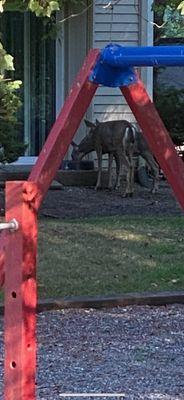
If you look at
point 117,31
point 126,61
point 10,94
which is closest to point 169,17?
point 117,31

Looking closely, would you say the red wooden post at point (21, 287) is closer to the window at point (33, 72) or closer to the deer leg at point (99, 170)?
the deer leg at point (99, 170)

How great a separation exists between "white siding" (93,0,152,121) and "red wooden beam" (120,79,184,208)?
9745mm

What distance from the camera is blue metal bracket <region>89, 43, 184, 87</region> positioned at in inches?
191

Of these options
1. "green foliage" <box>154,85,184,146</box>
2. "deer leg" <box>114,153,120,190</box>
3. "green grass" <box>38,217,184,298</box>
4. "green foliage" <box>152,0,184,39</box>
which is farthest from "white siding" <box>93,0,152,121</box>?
"green grass" <box>38,217,184,298</box>

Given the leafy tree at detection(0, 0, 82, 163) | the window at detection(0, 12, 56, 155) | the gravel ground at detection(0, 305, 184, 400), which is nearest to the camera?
the gravel ground at detection(0, 305, 184, 400)

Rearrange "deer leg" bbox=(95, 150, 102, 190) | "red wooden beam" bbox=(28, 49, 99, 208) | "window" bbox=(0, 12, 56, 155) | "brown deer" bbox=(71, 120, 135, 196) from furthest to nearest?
"window" bbox=(0, 12, 56, 155) < "deer leg" bbox=(95, 150, 102, 190) < "brown deer" bbox=(71, 120, 135, 196) < "red wooden beam" bbox=(28, 49, 99, 208)

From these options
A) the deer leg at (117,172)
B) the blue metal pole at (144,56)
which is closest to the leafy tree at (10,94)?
the blue metal pole at (144,56)

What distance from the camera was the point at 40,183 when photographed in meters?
5.00

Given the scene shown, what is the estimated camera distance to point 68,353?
6402 mm

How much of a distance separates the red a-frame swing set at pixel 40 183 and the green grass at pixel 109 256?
2831mm

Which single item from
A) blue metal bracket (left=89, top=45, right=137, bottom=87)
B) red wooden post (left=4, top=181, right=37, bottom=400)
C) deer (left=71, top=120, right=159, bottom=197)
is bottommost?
deer (left=71, top=120, right=159, bottom=197)

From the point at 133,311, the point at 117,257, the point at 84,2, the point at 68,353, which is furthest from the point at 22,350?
the point at 84,2

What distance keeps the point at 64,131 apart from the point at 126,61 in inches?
19.0

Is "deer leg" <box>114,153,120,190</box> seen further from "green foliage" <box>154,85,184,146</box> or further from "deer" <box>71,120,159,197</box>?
"green foliage" <box>154,85,184,146</box>
